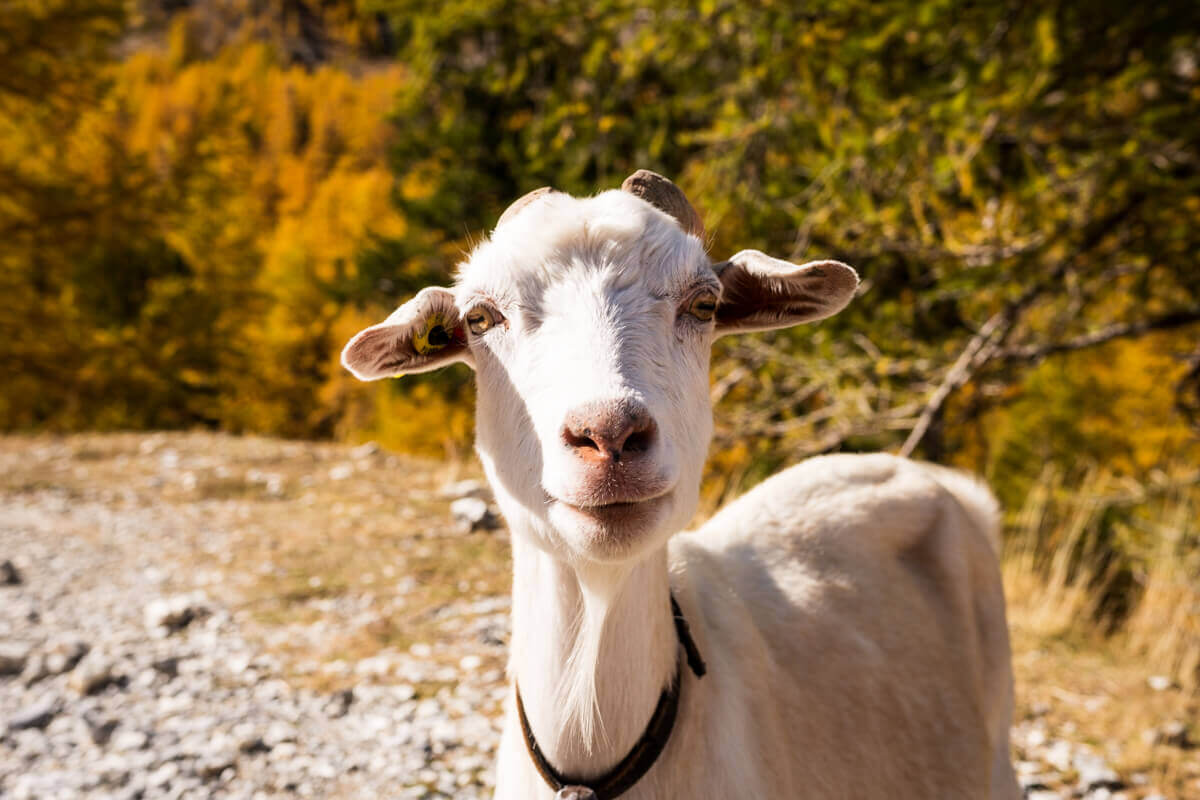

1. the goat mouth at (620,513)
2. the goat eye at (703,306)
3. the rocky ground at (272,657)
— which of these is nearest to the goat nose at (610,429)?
the goat mouth at (620,513)

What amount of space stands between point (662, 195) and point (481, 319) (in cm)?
66

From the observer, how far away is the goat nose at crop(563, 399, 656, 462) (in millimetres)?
1632

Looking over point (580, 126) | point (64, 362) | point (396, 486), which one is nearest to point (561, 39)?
point (580, 126)

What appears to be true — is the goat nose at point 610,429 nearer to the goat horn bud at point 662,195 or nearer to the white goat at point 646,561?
the white goat at point 646,561

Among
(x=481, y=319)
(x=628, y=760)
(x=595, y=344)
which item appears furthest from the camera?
(x=481, y=319)

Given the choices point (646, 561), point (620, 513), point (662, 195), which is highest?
point (662, 195)

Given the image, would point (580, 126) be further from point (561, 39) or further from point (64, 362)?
point (64, 362)

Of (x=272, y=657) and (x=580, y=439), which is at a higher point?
(x=580, y=439)

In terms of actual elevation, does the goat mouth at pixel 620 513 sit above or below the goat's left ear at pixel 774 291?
below

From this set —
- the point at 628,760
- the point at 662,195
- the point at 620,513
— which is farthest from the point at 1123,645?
the point at 620,513

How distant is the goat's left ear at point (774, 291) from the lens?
7.26 feet

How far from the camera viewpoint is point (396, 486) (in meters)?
8.94

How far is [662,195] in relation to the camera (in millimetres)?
2344

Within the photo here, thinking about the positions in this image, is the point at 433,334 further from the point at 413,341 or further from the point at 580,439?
the point at 580,439
